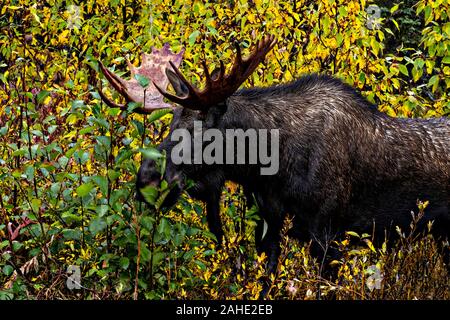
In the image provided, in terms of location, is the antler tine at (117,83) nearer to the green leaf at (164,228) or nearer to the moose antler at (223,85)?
the moose antler at (223,85)

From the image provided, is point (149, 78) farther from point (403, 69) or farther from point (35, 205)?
point (403, 69)

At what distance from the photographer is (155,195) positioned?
452cm

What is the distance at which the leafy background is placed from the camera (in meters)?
4.76

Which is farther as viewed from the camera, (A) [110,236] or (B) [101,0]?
(B) [101,0]

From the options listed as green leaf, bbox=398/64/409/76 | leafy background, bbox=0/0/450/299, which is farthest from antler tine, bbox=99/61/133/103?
green leaf, bbox=398/64/409/76

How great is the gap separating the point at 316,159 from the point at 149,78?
1.30 metres

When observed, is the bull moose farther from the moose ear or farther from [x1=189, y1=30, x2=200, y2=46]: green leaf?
[x1=189, y1=30, x2=200, y2=46]: green leaf

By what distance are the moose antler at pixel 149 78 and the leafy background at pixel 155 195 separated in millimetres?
118

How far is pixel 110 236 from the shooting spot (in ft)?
16.4
